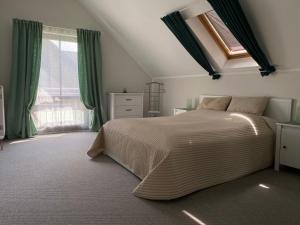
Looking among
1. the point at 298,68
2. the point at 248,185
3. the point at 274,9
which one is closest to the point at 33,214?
the point at 248,185

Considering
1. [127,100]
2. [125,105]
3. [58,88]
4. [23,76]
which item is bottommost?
[125,105]

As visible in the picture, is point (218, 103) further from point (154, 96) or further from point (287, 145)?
point (154, 96)

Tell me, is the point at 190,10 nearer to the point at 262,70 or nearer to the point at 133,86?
the point at 262,70

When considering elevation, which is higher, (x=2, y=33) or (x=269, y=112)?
(x=2, y=33)

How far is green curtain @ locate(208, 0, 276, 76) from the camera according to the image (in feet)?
8.70

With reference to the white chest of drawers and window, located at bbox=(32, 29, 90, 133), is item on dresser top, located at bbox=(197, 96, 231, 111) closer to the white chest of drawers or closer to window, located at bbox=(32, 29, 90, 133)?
the white chest of drawers

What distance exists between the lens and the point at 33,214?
5.55 feet

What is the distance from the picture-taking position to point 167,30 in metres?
3.81

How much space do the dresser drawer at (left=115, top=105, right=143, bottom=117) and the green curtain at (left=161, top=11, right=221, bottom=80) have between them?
5.59 ft

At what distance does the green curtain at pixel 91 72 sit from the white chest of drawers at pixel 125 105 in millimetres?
268

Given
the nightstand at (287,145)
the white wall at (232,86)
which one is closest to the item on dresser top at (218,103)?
the white wall at (232,86)

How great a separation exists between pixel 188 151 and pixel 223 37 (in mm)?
2370

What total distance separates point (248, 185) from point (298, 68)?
5.29ft

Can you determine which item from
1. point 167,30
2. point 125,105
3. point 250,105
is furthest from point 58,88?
point 250,105
